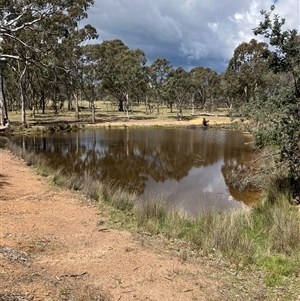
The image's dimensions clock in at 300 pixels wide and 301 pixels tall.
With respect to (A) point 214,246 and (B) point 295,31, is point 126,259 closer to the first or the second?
(A) point 214,246

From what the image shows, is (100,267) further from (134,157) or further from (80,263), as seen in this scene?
(134,157)

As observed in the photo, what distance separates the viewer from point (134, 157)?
18516 millimetres

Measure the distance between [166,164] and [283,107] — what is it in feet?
30.6

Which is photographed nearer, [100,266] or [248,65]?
[100,266]

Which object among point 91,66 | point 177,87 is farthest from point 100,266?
point 177,87

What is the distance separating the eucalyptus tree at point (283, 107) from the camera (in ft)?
25.9

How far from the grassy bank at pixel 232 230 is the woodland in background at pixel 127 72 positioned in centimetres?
183

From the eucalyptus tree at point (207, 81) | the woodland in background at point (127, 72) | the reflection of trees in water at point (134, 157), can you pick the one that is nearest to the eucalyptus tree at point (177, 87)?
the woodland in background at point (127, 72)

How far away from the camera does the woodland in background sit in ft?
26.7

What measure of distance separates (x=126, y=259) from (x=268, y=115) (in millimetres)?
5458

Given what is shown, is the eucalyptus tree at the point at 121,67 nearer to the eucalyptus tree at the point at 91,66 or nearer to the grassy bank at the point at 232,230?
the eucalyptus tree at the point at 91,66

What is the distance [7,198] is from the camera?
7922mm

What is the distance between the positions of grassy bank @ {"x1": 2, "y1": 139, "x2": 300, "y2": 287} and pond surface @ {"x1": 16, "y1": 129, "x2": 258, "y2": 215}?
157cm

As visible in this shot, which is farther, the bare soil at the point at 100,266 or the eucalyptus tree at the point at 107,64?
the eucalyptus tree at the point at 107,64
